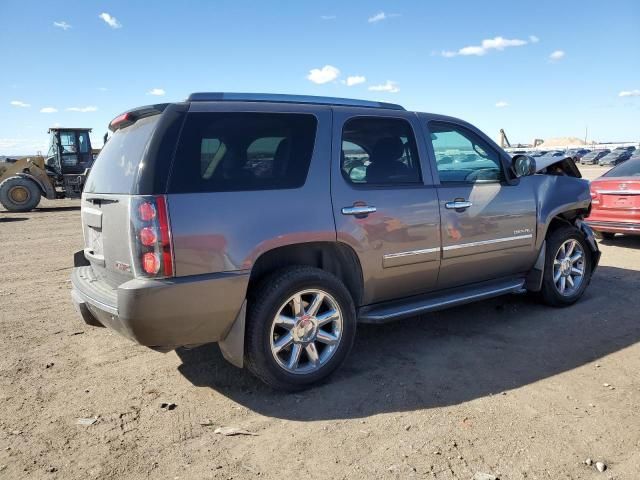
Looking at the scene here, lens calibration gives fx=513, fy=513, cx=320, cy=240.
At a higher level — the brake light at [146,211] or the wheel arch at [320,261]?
the brake light at [146,211]

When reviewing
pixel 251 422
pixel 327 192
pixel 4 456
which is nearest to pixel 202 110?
pixel 327 192

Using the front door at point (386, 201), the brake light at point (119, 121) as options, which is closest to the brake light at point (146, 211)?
the brake light at point (119, 121)

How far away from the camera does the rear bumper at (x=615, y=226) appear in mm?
7992

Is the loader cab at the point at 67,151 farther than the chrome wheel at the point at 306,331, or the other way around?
the loader cab at the point at 67,151

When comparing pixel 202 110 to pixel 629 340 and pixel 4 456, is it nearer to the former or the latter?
pixel 4 456

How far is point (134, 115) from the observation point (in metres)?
3.50

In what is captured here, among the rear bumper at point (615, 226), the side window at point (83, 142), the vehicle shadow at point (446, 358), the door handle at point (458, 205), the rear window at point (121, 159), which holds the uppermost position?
the side window at point (83, 142)

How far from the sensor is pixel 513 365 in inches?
154

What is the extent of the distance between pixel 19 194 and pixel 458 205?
17774mm

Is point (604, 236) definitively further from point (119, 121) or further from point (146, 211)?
point (146, 211)

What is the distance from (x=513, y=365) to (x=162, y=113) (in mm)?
3093

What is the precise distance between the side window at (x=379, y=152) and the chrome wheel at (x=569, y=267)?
6.88ft

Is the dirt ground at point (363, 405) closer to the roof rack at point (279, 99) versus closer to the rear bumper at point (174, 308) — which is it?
the rear bumper at point (174, 308)

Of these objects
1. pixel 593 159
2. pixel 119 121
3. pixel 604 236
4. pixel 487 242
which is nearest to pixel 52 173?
pixel 119 121
